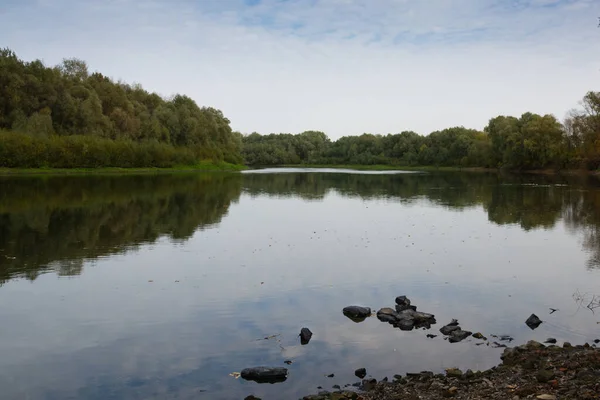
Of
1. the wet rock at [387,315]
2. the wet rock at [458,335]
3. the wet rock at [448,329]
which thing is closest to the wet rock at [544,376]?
the wet rock at [458,335]

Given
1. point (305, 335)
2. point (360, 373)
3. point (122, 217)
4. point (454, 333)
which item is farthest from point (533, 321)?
point (122, 217)

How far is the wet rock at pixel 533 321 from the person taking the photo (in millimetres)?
14630

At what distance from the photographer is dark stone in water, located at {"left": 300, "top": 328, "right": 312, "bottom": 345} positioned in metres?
13.3

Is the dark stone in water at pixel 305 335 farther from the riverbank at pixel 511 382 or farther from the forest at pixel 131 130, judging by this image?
the forest at pixel 131 130

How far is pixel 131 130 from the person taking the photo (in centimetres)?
12225

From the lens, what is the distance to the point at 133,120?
407 feet

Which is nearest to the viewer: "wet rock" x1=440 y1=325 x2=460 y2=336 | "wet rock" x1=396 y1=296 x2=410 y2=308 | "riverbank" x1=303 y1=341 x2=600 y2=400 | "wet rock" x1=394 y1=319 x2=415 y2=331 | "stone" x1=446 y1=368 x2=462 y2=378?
"riverbank" x1=303 y1=341 x2=600 y2=400

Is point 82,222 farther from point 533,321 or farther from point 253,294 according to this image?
point 533,321

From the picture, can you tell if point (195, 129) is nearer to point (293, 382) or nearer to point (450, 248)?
point (450, 248)

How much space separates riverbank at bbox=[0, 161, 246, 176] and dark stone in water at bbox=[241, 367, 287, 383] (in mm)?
91869

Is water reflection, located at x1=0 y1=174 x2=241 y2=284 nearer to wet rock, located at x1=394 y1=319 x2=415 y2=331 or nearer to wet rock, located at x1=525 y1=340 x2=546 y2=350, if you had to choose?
wet rock, located at x1=394 y1=319 x2=415 y2=331

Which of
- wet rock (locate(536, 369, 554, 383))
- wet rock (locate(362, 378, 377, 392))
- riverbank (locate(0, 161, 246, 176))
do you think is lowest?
wet rock (locate(362, 378, 377, 392))

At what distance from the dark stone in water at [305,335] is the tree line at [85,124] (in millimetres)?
92024

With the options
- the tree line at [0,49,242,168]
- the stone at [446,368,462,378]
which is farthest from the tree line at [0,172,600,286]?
the tree line at [0,49,242,168]
